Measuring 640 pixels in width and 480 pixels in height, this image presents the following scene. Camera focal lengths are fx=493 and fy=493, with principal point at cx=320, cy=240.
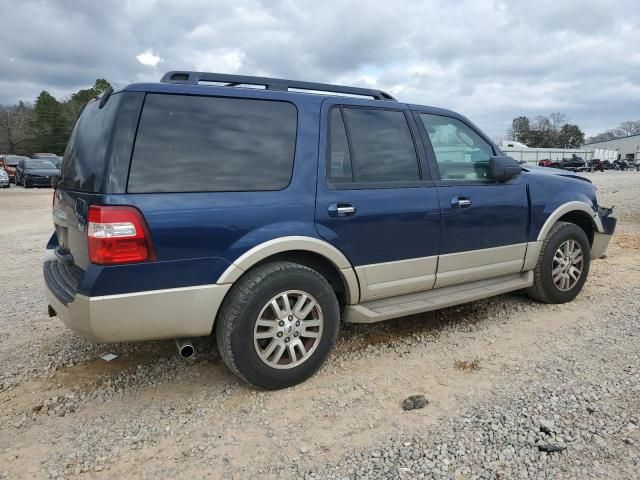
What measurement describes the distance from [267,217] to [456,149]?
6.53 ft

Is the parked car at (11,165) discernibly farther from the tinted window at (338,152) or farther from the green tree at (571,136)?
the green tree at (571,136)

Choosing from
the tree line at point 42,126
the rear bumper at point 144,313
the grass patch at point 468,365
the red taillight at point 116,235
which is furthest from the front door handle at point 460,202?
the tree line at point 42,126

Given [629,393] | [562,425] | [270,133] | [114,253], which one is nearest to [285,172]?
[270,133]

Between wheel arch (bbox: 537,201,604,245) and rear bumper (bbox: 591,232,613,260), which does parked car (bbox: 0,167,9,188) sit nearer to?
wheel arch (bbox: 537,201,604,245)

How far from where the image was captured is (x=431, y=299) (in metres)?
3.93

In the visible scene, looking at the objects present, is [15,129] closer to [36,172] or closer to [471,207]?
[36,172]

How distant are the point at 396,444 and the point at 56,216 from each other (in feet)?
9.19

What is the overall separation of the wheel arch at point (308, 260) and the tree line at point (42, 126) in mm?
63162

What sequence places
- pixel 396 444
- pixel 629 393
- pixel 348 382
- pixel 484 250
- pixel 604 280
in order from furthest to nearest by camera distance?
1. pixel 604 280
2. pixel 484 250
3. pixel 348 382
4. pixel 629 393
5. pixel 396 444

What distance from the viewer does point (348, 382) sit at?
339 cm

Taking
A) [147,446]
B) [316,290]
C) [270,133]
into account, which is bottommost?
[147,446]

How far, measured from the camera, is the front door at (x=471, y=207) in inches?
156

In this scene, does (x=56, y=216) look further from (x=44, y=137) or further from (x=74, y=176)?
(x=44, y=137)

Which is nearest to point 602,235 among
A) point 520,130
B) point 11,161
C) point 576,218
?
point 576,218
